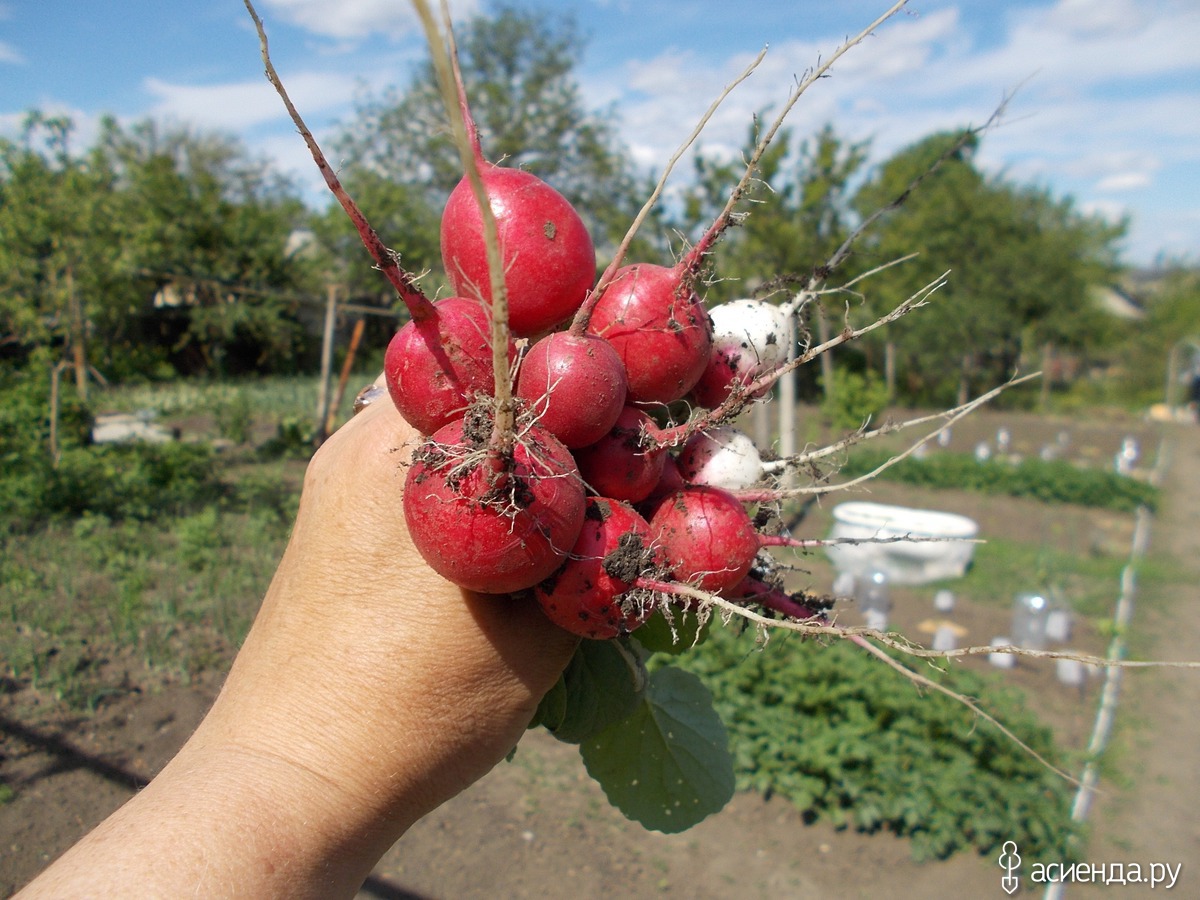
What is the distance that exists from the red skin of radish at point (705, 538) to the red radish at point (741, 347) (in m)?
0.27

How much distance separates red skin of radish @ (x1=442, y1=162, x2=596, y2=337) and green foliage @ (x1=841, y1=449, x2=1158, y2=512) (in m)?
12.8

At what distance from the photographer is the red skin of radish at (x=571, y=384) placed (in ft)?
3.72

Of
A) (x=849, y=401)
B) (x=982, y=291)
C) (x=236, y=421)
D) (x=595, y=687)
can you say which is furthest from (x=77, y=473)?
(x=982, y=291)

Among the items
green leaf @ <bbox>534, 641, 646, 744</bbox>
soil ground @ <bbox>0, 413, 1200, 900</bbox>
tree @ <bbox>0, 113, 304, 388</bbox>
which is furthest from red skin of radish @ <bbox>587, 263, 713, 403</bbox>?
tree @ <bbox>0, 113, 304, 388</bbox>

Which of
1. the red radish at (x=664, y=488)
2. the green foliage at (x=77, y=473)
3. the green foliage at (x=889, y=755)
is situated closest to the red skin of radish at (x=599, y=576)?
the red radish at (x=664, y=488)

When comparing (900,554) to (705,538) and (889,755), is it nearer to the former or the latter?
(889,755)

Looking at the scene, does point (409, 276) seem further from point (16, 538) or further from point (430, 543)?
point (16, 538)

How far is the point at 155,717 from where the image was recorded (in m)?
4.80

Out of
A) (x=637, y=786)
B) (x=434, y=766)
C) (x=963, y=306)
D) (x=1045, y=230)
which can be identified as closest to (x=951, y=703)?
(x=637, y=786)

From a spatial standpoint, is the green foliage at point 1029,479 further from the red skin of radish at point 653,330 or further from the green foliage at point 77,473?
the red skin of radish at point 653,330

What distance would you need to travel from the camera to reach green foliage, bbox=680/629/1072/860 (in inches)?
182

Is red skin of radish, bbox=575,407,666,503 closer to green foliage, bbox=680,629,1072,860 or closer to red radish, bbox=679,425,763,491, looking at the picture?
red radish, bbox=679,425,763,491

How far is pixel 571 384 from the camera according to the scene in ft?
3.72

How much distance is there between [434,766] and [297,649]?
329 mm
